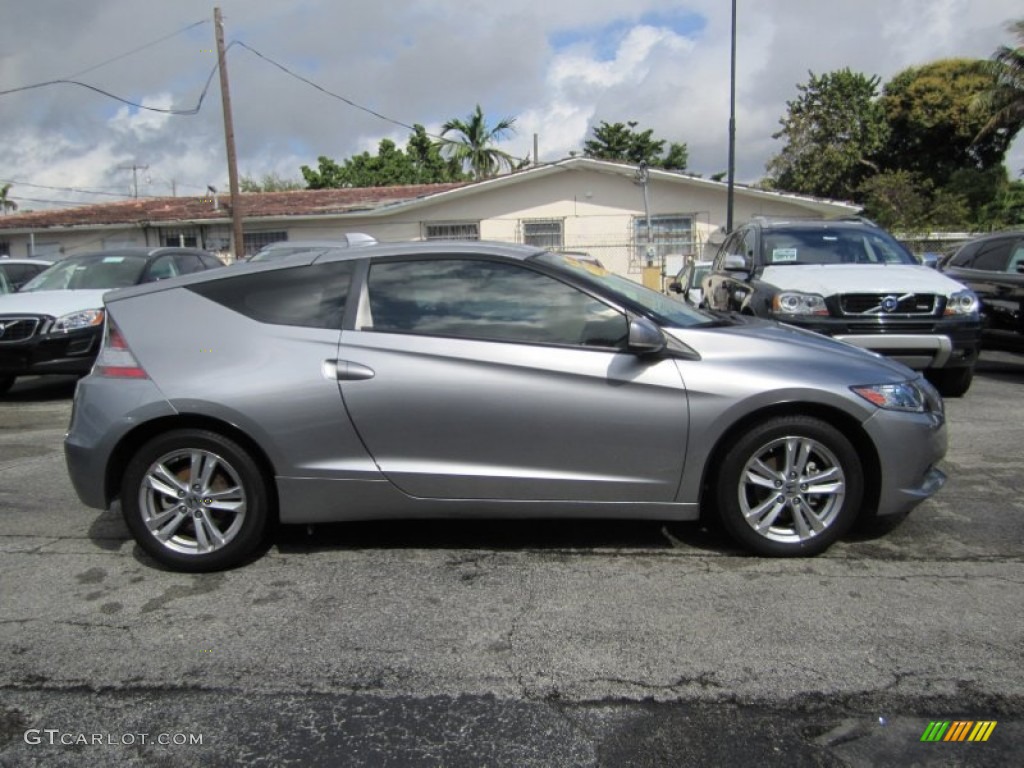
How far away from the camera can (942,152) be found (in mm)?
35281

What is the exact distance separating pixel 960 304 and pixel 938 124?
105ft

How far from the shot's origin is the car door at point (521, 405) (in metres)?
3.79

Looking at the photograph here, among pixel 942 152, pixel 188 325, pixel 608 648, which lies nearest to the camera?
Result: pixel 608 648

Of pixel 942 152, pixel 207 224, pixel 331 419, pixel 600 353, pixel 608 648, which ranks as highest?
pixel 942 152

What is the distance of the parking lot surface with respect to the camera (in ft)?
8.48

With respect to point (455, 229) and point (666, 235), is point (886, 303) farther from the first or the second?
point (455, 229)

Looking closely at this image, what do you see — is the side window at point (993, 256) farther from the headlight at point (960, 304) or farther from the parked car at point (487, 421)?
the parked car at point (487, 421)

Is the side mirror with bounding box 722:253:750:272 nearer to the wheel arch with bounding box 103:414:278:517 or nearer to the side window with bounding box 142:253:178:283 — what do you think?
the wheel arch with bounding box 103:414:278:517

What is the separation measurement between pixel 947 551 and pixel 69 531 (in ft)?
15.8

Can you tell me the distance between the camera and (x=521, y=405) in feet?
12.4

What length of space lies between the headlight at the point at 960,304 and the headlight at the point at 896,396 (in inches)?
152

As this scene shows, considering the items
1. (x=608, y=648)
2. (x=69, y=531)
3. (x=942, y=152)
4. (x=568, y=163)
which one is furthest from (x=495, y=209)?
(x=942, y=152)

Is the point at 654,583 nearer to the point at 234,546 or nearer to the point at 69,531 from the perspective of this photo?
the point at 234,546

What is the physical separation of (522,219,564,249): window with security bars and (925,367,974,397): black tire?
15.6 m
